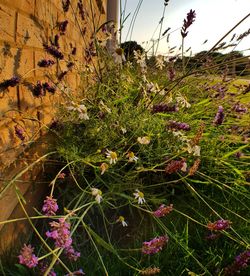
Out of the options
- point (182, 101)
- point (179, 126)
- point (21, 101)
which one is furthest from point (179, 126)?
point (21, 101)

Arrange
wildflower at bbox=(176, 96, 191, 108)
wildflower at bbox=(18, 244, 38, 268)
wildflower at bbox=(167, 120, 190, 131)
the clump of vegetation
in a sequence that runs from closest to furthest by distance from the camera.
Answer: wildflower at bbox=(18, 244, 38, 268)
the clump of vegetation
wildflower at bbox=(167, 120, 190, 131)
wildflower at bbox=(176, 96, 191, 108)

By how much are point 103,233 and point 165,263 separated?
41 centimetres

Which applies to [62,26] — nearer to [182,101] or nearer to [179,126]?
[182,101]

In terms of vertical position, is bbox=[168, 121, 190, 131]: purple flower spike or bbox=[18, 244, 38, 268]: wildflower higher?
bbox=[168, 121, 190, 131]: purple flower spike

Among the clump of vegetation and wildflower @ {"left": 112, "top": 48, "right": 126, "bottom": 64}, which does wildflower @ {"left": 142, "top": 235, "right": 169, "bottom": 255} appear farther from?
wildflower @ {"left": 112, "top": 48, "right": 126, "bottom": 64}

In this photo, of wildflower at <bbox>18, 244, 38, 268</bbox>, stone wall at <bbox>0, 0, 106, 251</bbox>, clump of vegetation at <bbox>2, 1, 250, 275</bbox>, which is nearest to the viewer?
wildflower at <bbox>18, 244, 38, 268</bbox>

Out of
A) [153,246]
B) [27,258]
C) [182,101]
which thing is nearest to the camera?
[27,258]

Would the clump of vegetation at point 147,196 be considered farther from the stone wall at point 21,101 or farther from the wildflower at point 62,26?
the wildflower at point 62,26

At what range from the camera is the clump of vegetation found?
138 cm

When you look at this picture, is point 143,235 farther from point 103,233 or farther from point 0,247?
point 0,247

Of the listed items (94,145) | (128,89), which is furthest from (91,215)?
(128,89)

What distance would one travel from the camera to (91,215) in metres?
1.84

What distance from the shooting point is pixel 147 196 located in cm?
185

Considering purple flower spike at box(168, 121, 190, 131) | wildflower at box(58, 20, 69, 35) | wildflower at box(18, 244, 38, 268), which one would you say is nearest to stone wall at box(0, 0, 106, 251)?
wildflower at box(58, 20, 69, 35)
